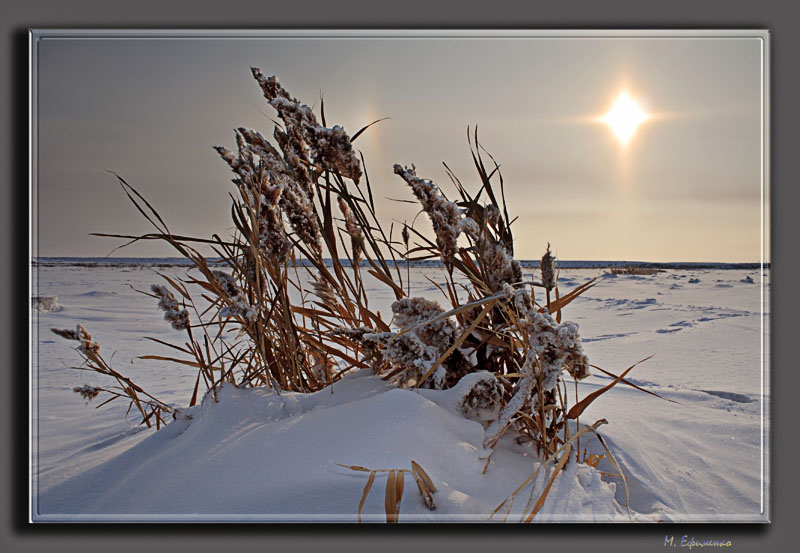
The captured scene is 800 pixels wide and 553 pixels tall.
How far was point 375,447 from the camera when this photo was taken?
0.92m

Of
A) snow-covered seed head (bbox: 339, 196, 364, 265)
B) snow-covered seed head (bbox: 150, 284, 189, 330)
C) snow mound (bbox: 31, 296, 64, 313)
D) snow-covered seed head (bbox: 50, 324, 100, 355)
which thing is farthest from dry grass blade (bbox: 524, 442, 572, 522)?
snow mound (bbox: 31, 296, 64, 313)

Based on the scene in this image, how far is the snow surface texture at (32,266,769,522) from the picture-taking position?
93cm

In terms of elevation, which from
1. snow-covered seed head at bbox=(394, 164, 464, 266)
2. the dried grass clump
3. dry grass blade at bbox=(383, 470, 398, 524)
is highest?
snow-covered seed head at bbox=(394, 164, 464, 266)

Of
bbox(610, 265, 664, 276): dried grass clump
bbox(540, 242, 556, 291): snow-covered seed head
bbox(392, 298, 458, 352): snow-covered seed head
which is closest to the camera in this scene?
bbox(540, 242, 556, 291): snow-covered seed head

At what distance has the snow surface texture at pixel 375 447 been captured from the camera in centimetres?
93

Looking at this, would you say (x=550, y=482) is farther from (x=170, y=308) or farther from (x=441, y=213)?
(x=170, y=308)

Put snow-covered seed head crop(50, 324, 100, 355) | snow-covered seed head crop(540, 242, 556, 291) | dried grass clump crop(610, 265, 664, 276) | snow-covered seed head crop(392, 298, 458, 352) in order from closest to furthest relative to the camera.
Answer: snow-covered seed head crop(540, 242, 556, 291)
snow-covered seed head crop(392, 298, 458, 352)
snow-covered seed head crop(50, 324, 100, 355)
dried grass clump crop(610, 265, 664, 276)

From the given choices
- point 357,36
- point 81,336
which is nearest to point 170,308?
point 81,336

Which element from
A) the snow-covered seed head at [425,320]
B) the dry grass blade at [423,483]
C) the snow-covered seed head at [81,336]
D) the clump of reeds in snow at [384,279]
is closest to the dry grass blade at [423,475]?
the dry grass blade at [423,483]

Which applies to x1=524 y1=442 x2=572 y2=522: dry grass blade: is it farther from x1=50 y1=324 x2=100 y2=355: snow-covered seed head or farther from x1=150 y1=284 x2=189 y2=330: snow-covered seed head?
→ x1=50 y1=324 x2=100 y2=355: snow-covered seed head

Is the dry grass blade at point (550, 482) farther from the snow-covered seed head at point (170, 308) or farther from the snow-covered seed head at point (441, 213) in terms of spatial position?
the snow-covered seed head at point (170, 308)

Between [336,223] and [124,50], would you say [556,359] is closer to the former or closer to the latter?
[336,223]
